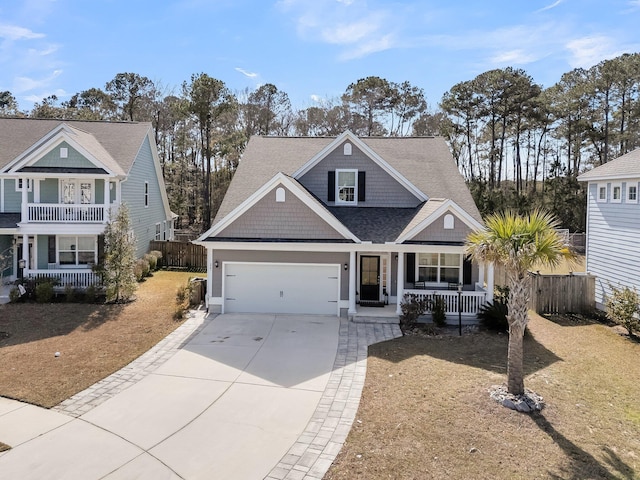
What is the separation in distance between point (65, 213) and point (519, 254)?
19411 mm

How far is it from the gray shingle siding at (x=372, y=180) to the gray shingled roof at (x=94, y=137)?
425 inches

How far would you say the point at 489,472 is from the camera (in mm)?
6289

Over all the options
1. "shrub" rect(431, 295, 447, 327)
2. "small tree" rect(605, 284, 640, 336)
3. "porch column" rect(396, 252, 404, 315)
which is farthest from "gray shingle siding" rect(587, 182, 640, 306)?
"porch column" rect(396, 252, 404, 315)

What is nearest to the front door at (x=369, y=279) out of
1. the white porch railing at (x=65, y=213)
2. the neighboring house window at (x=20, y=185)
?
the white porch railing at (x=65, y=213)

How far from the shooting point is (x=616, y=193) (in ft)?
56.7

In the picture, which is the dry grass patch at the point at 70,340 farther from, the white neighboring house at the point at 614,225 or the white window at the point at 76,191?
the white neighboring house at the point at 614,225

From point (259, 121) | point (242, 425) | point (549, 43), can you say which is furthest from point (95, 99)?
point (242, 425)

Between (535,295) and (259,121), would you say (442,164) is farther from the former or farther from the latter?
(259,121)

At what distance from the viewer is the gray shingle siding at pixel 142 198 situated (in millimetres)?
22766

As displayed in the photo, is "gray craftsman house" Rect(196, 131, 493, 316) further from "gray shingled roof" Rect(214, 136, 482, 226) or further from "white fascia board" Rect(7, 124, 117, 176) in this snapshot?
"white fascia board" Rect(7, 124, 117, 176)

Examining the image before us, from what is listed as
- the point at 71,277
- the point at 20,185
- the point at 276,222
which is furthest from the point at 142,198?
the point at 276,222

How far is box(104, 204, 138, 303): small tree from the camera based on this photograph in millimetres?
16844

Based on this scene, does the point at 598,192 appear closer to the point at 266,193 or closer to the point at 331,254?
the point at 331,254

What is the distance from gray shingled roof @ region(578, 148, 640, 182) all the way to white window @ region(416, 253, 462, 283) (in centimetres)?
712
